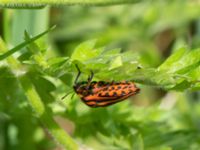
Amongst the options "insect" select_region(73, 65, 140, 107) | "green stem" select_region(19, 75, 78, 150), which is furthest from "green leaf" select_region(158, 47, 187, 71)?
"green stem" select_region(19, 75, 78, 150)

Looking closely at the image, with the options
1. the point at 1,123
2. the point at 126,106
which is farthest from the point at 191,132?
the point at 1,123

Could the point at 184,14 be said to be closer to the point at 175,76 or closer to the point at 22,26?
the point at 22,26

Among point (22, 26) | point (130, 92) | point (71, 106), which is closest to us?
point (130, 92)

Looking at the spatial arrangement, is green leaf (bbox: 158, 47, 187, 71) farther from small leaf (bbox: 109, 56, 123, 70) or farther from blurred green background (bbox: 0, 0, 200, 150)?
small leaf (bbox: 109, 56, 123, 70)

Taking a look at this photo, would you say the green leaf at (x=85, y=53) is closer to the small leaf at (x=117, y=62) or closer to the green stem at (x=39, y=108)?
the small leaf at (x=117, y=62)

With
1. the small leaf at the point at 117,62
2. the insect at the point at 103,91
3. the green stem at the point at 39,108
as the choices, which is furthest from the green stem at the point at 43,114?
the small leaf at the point at 117,62

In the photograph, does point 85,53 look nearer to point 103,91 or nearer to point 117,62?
point 117,62

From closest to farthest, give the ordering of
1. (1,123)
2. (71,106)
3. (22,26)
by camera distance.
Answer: (71,106), (22,26), (1,123)
